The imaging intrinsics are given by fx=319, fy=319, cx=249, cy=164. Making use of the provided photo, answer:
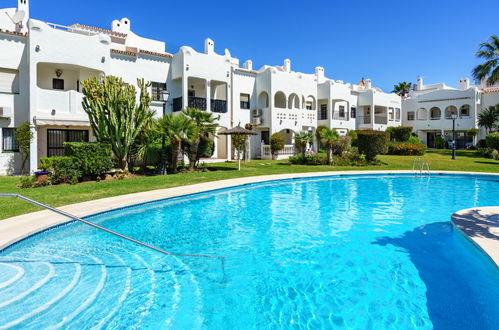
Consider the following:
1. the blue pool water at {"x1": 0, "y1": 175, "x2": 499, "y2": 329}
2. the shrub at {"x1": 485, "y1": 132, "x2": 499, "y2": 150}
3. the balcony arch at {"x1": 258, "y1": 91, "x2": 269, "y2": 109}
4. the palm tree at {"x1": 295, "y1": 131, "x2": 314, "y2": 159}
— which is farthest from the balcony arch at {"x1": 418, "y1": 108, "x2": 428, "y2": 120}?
the blue pool water at {"x1": 0, "y1": 175, "x2": 499, "y2": 329}

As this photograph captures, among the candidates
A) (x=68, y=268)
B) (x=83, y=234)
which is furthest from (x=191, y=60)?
(x=68, y=268)

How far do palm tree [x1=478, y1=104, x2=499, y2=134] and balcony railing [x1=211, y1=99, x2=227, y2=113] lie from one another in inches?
1216

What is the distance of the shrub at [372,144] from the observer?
24.0 metres

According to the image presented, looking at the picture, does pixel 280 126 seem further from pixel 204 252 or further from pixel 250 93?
Result: pixel 204 252

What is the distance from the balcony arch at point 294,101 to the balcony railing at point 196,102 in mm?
11107

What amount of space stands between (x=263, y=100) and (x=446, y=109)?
96.4 ft

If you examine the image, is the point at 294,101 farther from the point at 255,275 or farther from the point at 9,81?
the point at 255,275

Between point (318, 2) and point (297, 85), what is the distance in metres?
14.9

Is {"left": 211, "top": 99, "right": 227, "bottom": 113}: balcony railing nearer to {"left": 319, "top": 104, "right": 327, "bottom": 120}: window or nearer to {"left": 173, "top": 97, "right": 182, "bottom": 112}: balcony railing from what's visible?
{"left": 173, "top": 97, "right": 182, "bottom": 112}: balcony railing

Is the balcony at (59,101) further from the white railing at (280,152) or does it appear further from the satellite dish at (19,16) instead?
the white railing at (280,152)

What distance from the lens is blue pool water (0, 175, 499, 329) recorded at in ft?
13.5

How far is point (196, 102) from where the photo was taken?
2511 centimetres

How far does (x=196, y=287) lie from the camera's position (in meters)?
4.97

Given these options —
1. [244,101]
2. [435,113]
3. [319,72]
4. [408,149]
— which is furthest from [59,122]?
[435,113]
